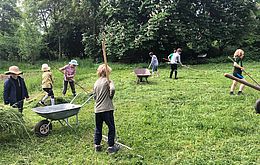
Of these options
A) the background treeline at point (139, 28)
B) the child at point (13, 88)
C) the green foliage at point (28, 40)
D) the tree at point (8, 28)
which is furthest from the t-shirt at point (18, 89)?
the tree at point (8, 28)

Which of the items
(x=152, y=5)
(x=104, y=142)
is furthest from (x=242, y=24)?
(x=104, y=142)

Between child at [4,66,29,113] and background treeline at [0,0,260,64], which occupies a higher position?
background treeline at [0,0,260,64]

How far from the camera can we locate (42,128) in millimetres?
5738

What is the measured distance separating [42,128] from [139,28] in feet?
50.8

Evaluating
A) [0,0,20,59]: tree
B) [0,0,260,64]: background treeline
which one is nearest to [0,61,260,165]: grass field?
[0,0,260,64]: background treeline

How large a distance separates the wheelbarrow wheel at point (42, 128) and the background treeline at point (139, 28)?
13.8 m

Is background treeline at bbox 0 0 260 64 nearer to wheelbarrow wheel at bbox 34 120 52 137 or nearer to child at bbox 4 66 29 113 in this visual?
child at bbox 4 66 29 113

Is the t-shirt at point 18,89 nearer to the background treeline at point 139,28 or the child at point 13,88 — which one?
the child at point 13,88

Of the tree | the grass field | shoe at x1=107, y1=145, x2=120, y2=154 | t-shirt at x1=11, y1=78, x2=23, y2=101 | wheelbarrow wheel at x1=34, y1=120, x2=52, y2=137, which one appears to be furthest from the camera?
the tree

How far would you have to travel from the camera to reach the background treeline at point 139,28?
1988 cm

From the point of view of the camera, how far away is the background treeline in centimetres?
1988

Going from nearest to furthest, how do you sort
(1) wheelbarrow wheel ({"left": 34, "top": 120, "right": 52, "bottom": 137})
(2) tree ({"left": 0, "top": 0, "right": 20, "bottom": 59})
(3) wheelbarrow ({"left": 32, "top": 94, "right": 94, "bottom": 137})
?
(3) wheelbarrow ({"left": 32, "top": 94, "right": 94, "bottom": 137}) → (1) wheelbarrow wheel ({"left": 34, "top": 120, "right": 52, "bottom": 137}) → (2) tree ({"left": 0, "top": 0, "right": 20, "bottom": 59})

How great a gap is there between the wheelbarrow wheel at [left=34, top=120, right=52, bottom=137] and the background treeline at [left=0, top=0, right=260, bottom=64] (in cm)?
1380

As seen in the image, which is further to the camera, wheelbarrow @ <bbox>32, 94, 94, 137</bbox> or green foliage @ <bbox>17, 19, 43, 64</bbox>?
green foliage @ <bbox>17, 19, 43, 64</bbox>
